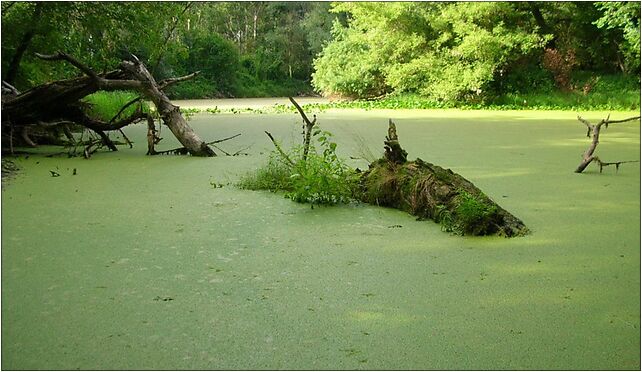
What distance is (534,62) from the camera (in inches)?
533

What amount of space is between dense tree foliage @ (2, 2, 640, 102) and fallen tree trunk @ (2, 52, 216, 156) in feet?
7.26

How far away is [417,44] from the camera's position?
1402 cm

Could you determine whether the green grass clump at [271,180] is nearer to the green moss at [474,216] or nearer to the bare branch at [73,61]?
the green moss at [474,216]

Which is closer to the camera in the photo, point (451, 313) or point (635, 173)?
point (451, 313)

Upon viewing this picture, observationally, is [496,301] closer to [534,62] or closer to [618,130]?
[618,130]

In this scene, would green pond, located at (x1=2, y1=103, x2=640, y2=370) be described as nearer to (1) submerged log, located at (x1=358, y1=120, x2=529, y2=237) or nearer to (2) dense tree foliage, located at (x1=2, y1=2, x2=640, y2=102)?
(1) submerged log, located at (x1=358, y1=120, x2=529, y2=237)

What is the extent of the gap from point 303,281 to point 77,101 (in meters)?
4.19

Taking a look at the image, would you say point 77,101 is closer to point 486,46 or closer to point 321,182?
point 321,182

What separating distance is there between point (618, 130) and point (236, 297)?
677 centimetres

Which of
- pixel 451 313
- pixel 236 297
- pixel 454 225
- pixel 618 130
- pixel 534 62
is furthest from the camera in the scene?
pixel 534 62

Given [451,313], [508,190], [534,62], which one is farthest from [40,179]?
[534,62]

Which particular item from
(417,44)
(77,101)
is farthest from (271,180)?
(417,44)

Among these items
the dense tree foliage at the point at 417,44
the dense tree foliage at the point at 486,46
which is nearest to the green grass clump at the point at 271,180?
the dense tree foliage at the point at 417,44

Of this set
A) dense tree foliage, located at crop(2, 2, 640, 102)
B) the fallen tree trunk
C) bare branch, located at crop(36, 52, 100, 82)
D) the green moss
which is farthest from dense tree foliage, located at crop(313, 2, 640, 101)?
the green moss
